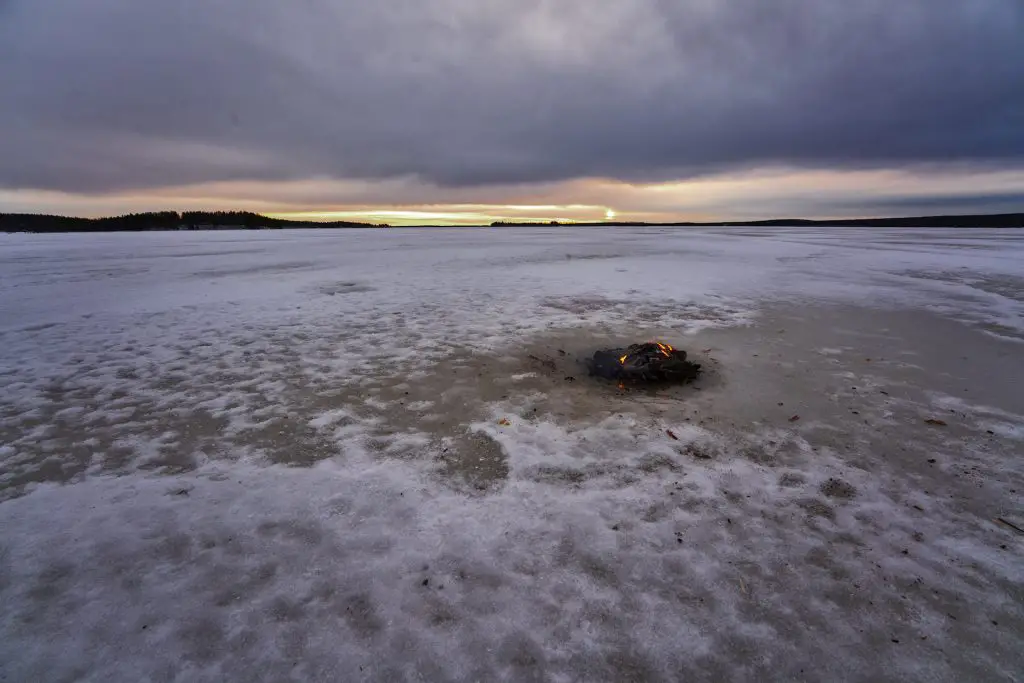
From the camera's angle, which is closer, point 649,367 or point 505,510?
point 505,510

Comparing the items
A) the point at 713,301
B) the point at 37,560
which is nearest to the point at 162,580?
the point at 37,560

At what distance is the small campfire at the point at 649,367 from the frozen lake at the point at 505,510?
0.37m

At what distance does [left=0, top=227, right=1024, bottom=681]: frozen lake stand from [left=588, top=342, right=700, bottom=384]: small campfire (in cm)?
37

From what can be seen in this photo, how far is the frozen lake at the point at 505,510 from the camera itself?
8.54 feet

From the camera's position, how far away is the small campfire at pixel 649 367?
683cm

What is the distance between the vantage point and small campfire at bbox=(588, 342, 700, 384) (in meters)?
6.83

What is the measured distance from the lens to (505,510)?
3818mm

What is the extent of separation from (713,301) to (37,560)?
13.0m

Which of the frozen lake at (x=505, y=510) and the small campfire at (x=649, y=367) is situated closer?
the frozen lake at (x=505, y=510)

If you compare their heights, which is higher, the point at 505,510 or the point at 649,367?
the point at 649,367

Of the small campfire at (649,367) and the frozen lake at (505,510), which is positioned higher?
the small campfire at (649,367)

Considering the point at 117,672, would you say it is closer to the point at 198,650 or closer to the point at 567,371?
the point at 198,650

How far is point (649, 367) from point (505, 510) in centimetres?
383

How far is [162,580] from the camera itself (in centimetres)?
309
